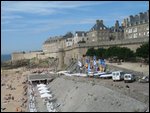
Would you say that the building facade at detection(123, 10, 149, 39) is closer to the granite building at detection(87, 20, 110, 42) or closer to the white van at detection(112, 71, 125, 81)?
the granite building at detection(87, 20, 110, 42)

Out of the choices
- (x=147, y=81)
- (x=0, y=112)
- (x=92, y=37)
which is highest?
(x=92, y=37)

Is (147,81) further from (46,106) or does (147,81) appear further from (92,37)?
(92,37)

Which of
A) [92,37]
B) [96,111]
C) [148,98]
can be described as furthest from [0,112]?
[92,37]

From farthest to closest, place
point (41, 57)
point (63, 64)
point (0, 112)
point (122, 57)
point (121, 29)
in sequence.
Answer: point (41, 57) < point (121, 29) < point (63, 64) < point (122, 57) < point (0, 112)

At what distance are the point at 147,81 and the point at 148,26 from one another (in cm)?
3700

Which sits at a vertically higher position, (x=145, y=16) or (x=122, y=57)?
(x=145, y=16)

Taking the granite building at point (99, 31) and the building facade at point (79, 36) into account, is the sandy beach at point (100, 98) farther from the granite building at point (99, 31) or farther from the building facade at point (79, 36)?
the building facade at point (79, 36)

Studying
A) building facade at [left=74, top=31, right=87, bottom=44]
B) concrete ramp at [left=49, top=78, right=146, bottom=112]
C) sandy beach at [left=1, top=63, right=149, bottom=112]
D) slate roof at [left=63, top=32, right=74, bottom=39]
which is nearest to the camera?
concrete ramp at [left=49, top=78, right=146, bottom=112]

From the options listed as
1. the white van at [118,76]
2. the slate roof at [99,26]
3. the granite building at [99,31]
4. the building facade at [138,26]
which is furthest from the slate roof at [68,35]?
the white van at [118,76]

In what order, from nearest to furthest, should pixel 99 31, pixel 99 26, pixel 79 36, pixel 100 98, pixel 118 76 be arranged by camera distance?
pixel 100 98 < pixel 118 76 < pixel 99 26 < pixel 99 31 < pixel 79 36

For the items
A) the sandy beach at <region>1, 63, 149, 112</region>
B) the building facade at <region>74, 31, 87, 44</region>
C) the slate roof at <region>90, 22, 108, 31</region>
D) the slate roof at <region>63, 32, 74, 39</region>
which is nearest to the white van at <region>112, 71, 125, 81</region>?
the sandy beach at <region>1, 63, 149, 112</region>

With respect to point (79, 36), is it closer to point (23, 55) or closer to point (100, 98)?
point (23, 55)

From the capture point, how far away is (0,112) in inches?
1444

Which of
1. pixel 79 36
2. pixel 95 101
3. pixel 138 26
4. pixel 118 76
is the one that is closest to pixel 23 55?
pixel 79 36
